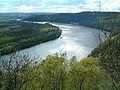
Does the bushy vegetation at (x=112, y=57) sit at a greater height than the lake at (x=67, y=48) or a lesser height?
greater

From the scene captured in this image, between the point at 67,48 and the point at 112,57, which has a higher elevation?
the point at 112,57

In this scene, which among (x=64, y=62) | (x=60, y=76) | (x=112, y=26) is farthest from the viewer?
(x=64, y=62)

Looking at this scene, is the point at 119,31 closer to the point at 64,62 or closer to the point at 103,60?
the point at 103,60

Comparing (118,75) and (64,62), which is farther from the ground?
(118,75)

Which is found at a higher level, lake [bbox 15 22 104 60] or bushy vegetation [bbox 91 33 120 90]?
bushy vegetation [bbox 91 33 120 90]

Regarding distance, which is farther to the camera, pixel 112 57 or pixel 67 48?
pixel 67 48

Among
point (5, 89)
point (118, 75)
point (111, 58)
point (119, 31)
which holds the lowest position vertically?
point (5, 89)

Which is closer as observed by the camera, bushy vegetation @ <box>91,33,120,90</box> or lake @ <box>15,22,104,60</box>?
bushy vegetation @ <box>91,33,120,90</box>

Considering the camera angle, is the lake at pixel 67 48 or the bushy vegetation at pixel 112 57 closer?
the bushy vegetation at pixel 112 57

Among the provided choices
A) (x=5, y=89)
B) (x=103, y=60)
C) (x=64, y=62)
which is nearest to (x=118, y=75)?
(x=103, y=60)

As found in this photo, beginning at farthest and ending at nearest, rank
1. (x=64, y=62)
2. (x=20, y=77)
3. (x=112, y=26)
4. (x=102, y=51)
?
(x=64, y=62) < (x=20, y=77) < (x=102, y=51) < (x=112, y=26)

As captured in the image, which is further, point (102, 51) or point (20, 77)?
point (20, 77)
